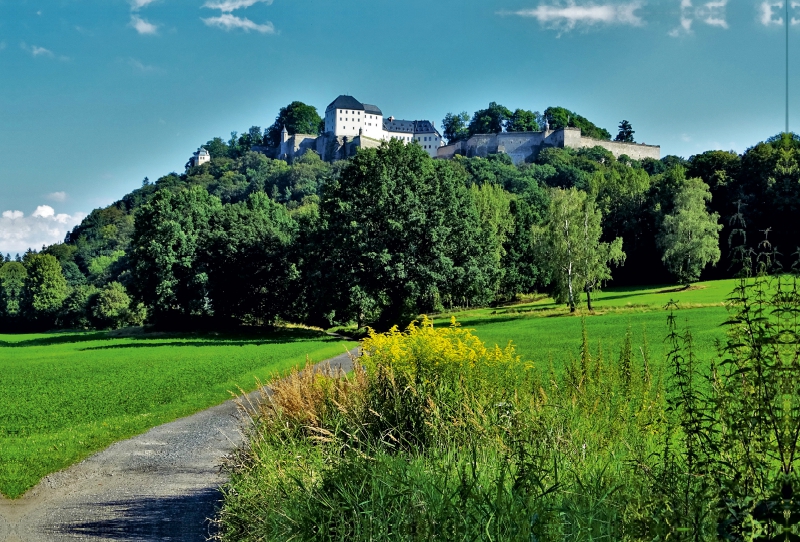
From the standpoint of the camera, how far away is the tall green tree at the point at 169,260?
5603 cm

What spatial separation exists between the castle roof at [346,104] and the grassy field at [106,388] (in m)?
138

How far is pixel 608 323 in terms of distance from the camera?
4141cm

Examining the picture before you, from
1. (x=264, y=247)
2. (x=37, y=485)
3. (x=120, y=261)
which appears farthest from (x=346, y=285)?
(x=120, y=261)

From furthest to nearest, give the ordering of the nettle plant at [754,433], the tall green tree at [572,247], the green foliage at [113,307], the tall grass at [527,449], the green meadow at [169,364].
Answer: the green foliage at [113,307], the tall green tree at [572,247], the green meadow at [169,364], the tall grass at [527,449], the nettle plant at [754,433]

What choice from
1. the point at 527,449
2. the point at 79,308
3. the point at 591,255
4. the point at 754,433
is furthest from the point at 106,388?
the point at 79,308

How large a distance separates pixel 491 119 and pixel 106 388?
163m

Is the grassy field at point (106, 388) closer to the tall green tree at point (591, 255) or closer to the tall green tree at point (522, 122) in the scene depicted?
the tall green tree at point (591, 255)

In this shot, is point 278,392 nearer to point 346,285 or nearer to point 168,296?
point 346,285

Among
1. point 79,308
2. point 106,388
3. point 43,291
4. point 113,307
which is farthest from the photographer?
point 43,291

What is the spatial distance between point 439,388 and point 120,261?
9046 centimetres

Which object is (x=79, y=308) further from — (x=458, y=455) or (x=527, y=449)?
(x=527, y=449)

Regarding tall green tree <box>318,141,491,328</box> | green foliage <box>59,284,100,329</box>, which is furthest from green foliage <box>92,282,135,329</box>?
tall green tree <box>318,141,491,328</box>

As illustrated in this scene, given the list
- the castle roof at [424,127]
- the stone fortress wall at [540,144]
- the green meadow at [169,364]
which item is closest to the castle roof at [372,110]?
the castle roof at [424,127]

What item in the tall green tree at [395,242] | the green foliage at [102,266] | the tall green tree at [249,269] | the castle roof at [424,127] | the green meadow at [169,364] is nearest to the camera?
the green meadow at [169,364]
